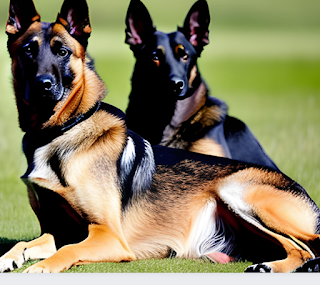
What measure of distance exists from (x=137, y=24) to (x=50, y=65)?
58.6 inches

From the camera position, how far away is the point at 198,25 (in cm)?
462

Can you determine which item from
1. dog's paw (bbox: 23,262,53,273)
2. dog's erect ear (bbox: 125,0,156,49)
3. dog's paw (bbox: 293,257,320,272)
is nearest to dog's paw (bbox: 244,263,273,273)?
dog's paw (bbox: 293,257,320,272)

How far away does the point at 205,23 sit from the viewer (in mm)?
4609

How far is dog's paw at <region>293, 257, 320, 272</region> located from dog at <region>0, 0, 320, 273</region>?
0.01 m

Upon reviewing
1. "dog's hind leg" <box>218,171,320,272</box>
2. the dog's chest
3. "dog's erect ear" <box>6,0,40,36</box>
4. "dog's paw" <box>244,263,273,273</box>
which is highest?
"dog's erect ear" <box>6,0,40,36</box>

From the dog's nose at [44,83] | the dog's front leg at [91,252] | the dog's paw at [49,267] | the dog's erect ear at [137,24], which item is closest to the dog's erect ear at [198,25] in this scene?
the dog's erect ear at [137,24]

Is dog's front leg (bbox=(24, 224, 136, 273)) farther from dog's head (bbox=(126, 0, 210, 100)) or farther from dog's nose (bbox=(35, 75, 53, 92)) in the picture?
dog's head (bbox=(126, 0, 210, 100))

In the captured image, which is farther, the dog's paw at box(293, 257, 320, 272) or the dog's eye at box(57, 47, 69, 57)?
the dog's eye at box(57, 47, 69, 57)

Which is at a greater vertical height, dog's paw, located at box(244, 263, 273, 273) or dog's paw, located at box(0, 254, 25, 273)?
dog's paw, located at box(244, 263, 273, 273)

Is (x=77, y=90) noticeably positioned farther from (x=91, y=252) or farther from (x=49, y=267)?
(x=49, y=267)

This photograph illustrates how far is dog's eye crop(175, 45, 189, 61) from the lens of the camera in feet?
14.4

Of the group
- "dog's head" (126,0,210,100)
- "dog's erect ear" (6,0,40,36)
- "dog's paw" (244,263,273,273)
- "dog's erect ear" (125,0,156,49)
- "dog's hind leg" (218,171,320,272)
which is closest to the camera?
"dog's paw" (244,263,273,273)

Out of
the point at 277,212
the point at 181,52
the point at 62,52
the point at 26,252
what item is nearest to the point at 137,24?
the point at 181,52
